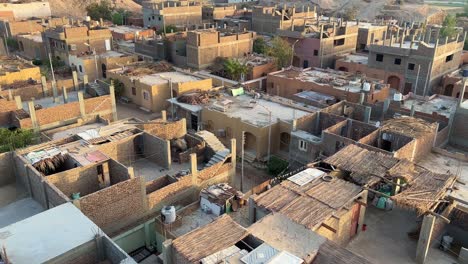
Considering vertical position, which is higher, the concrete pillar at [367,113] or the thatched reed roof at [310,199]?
the thatched reed roof at [310,199]

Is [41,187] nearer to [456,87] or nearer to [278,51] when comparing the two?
[278,51]

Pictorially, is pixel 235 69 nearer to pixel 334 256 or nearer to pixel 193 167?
pixel 193 167

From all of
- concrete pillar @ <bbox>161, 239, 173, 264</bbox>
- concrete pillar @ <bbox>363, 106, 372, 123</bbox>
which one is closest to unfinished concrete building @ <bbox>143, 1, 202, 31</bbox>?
concrete pillar @ <bbox>363, 106, 372, 123</bbox>

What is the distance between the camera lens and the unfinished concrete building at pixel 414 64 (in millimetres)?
43906

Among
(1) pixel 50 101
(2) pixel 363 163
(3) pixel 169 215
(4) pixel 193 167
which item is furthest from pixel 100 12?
(2) pixel 363 163

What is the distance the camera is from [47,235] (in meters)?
16.2

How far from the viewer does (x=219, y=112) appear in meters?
33.9

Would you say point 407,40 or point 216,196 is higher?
point 407,40

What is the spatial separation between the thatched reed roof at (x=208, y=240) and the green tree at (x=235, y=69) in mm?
31745

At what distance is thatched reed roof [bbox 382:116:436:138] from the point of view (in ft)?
88.0

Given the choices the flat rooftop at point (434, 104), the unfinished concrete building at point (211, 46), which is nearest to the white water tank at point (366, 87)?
the flat rooftop at point (434, 104)

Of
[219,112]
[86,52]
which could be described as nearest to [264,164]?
[219,112]

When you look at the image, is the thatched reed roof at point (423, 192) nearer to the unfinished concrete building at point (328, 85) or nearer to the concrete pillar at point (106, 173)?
the concrete pillar at point (106, 173)

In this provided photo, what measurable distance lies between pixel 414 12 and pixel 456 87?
7456cm
